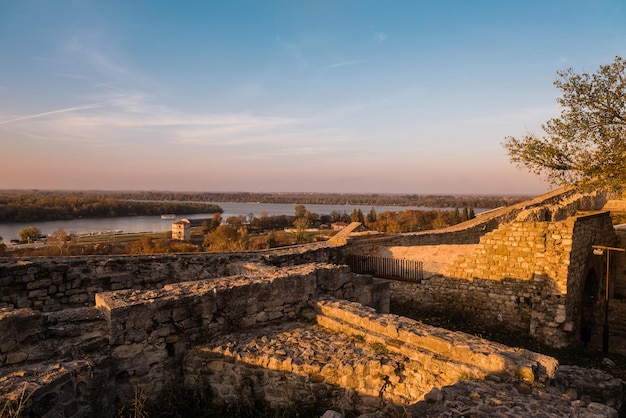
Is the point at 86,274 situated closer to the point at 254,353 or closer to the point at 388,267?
the point at 254,353

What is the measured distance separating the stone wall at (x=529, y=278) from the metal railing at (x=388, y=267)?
54cm

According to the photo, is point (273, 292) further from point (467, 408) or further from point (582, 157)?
point (582, 157)

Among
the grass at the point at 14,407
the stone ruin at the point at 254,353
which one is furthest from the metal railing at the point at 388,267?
the grass at the point at 14,407

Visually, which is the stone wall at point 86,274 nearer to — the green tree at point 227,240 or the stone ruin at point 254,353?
the stone ruin at point 254,353

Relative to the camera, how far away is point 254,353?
15.1 ft

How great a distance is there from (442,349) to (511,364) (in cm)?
76

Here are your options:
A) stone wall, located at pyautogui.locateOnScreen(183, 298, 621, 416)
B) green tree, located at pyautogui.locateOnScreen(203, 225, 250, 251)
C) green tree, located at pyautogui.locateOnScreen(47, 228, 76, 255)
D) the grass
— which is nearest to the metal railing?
stone wall, located at pyautogui.locateOnScreen(183, 298, 621, 416)

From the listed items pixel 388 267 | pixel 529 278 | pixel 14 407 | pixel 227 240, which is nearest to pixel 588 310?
pixel 529 278

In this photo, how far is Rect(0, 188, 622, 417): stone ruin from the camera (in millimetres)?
3602

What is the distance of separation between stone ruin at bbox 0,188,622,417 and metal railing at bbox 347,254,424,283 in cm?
482

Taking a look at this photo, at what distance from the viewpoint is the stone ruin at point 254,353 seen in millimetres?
3602

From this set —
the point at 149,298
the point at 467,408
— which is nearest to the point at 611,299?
the point at 467,408

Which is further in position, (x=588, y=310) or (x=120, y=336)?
(x=588, y=310)

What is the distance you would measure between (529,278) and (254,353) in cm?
766
